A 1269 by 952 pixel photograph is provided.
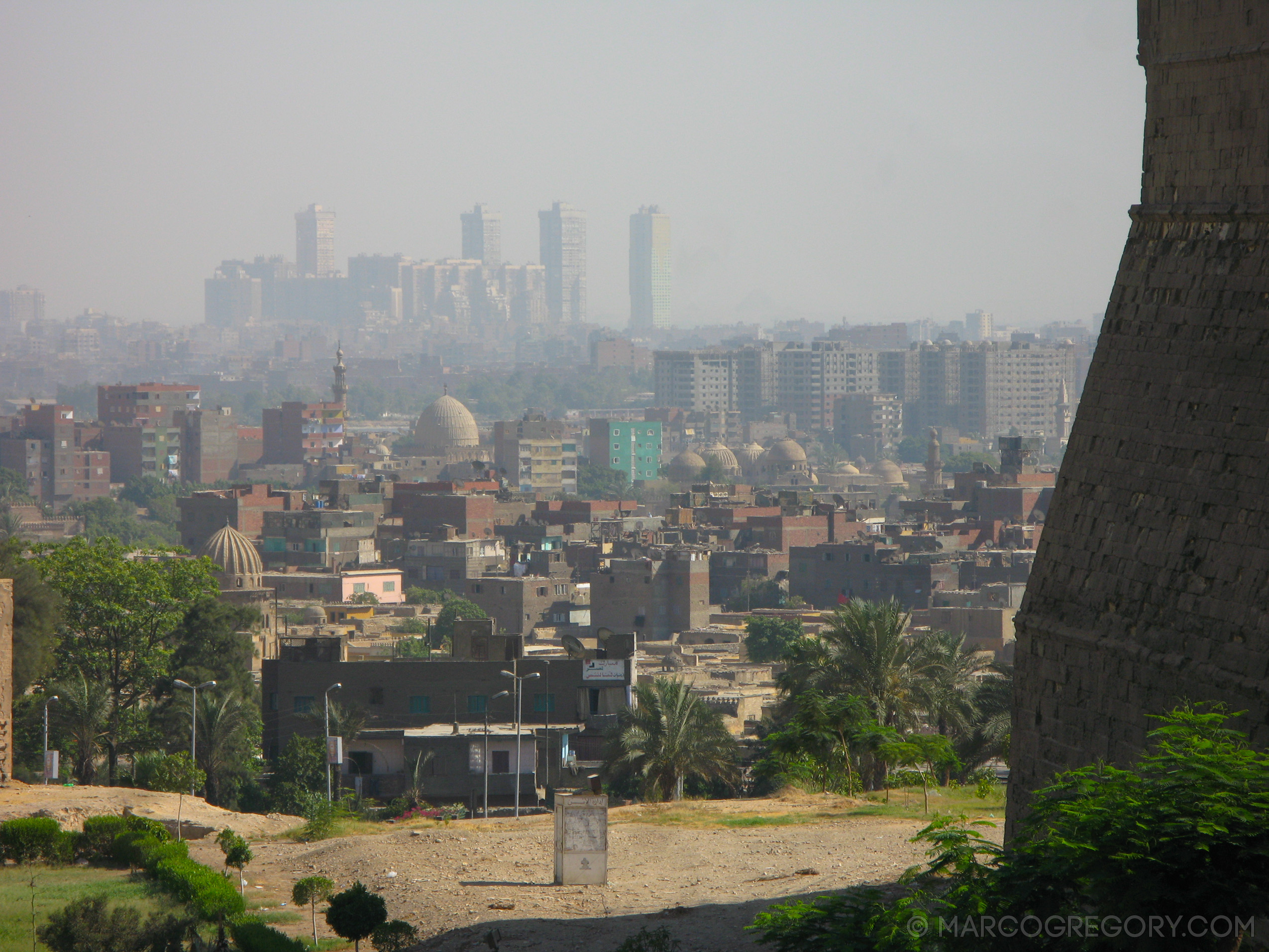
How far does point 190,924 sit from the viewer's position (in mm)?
13680

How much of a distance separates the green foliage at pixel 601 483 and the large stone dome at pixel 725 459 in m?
6.34

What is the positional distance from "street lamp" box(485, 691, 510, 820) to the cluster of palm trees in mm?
2069

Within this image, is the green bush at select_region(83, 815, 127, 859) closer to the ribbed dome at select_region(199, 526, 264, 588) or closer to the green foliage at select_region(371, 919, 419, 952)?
the green foliage at select_region(371, 919, 419, 952)

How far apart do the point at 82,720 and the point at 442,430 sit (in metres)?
103

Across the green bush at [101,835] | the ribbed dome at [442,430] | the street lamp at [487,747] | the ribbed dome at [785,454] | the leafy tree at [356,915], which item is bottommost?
the street lamp at [487,747]

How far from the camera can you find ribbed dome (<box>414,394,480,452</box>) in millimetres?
133000

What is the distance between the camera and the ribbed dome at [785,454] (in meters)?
128

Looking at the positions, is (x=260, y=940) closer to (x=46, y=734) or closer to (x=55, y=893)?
(x=55, y=893)

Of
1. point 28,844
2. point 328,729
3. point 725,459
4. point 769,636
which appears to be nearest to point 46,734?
point 328,729

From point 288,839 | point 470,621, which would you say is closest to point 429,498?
point 470,621

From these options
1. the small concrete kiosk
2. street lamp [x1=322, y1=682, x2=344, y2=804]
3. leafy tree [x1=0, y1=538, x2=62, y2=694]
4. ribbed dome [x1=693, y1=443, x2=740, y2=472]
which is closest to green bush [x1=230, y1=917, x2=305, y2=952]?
the small concrete kiosk

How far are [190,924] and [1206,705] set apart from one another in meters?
7.85

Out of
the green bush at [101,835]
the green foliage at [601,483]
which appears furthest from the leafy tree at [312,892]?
the green foliage at [601,483]

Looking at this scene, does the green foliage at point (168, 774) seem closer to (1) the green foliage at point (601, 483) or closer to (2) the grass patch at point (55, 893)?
(2) the grass patch at point (55, 893)
